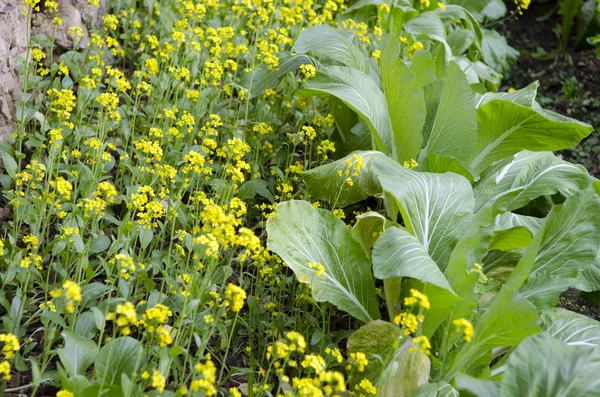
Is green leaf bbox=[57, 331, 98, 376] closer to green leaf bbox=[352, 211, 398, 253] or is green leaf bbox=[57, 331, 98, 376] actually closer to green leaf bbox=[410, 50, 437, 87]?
green leaf bbox=[352, 211, 398, 253]

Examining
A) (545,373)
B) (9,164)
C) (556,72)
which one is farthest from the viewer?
(556,72)

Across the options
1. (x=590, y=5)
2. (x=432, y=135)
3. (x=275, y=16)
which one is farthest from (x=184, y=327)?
Answer: (x=590, y=5)

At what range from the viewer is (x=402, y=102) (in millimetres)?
3840

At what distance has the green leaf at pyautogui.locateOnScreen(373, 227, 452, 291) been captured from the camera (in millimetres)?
2771

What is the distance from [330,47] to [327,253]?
149cm

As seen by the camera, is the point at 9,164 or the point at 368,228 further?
the point at 368,228

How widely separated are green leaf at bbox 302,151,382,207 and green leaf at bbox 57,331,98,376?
4.94 ft

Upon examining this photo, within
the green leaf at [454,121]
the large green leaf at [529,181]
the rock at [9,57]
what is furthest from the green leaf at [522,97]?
the rock at [9,57]

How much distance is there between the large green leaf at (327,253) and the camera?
10.4 ft

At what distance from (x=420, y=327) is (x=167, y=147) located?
171 cm

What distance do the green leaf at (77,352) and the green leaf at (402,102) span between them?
206 cm

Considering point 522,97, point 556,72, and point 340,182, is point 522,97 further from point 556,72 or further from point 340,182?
point 556,72

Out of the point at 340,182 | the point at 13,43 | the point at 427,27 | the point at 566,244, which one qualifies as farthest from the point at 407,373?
the point at 13,43

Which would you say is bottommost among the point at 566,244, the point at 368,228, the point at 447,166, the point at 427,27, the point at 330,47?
the point at 368,228
